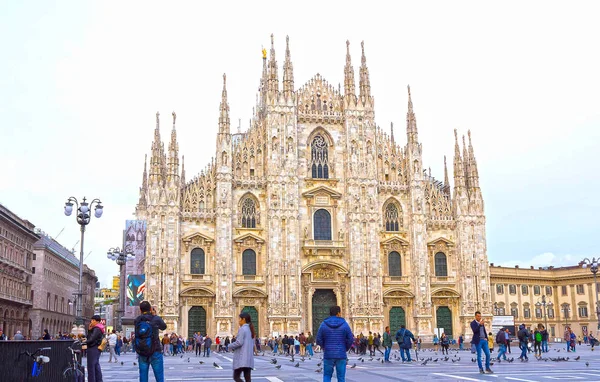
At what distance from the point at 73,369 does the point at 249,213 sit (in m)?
38.6

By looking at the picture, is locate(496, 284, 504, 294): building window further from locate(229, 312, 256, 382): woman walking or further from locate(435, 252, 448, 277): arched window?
locate(229, 312, 256, 382): woman walking

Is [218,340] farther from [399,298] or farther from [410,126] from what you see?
[410,126]

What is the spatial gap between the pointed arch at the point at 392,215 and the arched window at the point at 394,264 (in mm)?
2012

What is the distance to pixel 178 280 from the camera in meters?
50.4

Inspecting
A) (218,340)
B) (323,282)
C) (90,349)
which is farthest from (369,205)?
(90,349)

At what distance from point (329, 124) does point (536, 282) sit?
43075 mm

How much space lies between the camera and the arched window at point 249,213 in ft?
174

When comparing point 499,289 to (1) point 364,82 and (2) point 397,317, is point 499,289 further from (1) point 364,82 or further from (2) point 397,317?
(1) point 364,82

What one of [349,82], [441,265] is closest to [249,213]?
[349,82]

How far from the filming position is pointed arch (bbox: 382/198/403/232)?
55625 millimetres

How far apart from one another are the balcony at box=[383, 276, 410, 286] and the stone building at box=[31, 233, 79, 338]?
125ft

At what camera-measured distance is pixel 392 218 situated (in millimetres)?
55844

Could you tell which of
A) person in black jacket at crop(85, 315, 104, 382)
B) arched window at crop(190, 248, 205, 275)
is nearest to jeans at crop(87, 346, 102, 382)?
person in black jacket at crop(85, 315, 104, 382)

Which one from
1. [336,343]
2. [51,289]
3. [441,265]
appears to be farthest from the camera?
[51,289]
